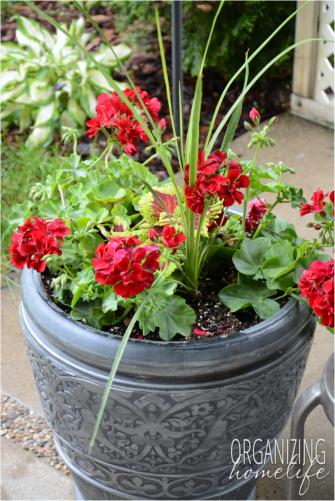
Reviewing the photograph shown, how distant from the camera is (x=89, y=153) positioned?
2512mm

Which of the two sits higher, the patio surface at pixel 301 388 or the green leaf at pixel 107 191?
the green leaf at pixel 107 191

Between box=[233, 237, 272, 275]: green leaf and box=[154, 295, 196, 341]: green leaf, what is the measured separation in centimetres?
14

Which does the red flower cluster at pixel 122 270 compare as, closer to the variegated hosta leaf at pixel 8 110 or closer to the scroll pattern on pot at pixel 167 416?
the scroll pattern on pot at pixel 167 416

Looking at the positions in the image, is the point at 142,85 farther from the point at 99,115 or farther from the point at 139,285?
the point at 139,285

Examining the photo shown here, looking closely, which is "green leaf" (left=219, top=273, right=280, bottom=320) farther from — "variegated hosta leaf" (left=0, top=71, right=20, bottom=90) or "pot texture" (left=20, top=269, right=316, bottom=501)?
"variegated hosta leaf" (left=0, top=71, right=20, bottom=90)

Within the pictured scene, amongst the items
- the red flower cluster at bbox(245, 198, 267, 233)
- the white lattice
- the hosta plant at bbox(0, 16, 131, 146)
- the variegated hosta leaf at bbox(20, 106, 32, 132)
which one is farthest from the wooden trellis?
the red flower cluster at bbox(245, 198, 267, 233)

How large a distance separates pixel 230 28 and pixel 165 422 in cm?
231

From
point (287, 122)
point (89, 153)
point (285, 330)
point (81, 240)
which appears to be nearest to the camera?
point (285, 330)

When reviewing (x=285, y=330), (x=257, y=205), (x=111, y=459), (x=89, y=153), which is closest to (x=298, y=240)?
(x=257, y=205)

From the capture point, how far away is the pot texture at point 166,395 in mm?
802

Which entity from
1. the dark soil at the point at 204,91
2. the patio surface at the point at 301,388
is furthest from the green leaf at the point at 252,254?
the dark soil at the point at 204,91

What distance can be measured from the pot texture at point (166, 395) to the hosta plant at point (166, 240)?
2.4 inches

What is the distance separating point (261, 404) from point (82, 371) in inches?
Result: 11.8

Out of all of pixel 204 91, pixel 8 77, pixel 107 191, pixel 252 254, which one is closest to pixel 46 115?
pixel 8 77
